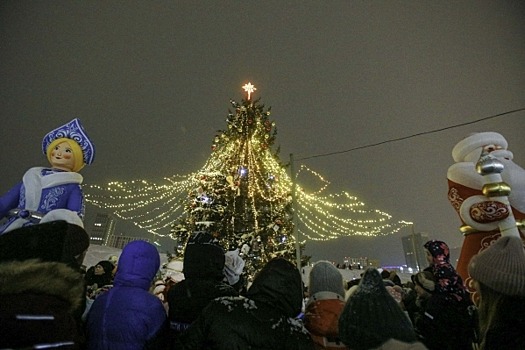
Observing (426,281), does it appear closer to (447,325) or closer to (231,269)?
(447,325)

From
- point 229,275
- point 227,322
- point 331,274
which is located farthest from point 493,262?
point 229,275

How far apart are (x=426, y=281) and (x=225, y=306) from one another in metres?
2.67

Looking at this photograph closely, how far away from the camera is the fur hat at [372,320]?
3.96 feet

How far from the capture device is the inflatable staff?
3.45 m

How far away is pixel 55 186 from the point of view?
3084 mm

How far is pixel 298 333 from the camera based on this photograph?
1733mm

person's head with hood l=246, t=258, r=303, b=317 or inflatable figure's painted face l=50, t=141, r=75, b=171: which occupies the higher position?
inflatable figure's painted face l=50, t=141, r=75, b=171

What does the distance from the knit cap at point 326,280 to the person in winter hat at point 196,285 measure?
2.40 ft

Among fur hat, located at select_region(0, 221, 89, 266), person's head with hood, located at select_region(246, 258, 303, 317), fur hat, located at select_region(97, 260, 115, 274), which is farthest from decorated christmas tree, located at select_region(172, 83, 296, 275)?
fur hat, located at select_region(0, 221, 89, 266)

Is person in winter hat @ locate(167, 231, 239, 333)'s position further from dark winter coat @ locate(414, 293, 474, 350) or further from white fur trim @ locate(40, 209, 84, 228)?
dark winter coat @ locate(414, 293, 474, 350)

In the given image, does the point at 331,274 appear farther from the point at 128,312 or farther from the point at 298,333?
the point at 128,312

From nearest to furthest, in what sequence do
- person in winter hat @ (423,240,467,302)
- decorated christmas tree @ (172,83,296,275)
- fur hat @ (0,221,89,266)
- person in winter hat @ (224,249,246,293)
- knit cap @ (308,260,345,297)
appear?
fur hat @ (0,221,89,266) < knit cap @ (308,260,345,297) < person in winter hat @ (423,240,467,302) < person in winter hat @ (224,249,246,293) < decorated christmas tree @ (172,83,296,275)

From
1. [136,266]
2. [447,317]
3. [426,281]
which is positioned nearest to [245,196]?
[426,281]

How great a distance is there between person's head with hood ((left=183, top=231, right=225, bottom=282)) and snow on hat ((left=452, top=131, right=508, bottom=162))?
4303 millimetres
